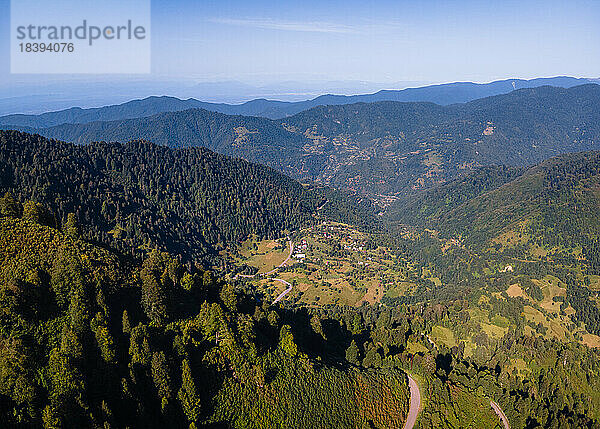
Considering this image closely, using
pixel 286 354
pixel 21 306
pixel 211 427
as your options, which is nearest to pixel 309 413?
pixel 286 354

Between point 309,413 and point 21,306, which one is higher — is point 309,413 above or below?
below

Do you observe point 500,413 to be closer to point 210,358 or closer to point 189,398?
point 210,358

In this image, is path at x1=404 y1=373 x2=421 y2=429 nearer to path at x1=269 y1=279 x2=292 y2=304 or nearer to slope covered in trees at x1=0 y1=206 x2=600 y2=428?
slope covered in trees at x1=0 y1=206 x2=600 y2=428

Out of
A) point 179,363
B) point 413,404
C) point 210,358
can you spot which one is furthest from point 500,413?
point 179,363

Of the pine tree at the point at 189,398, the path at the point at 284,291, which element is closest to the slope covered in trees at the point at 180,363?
the pine tree at the point at 189,398

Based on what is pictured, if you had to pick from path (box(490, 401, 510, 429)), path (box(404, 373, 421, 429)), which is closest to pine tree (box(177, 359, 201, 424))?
path (box(404, 373, 421, 429))

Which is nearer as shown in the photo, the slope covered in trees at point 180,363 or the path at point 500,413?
the slope covered in trees at point 180,363

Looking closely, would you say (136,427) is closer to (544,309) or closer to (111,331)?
(111,331)

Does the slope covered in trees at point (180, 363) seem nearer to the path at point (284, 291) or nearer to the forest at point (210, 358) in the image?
the forest at point (210, 358)
